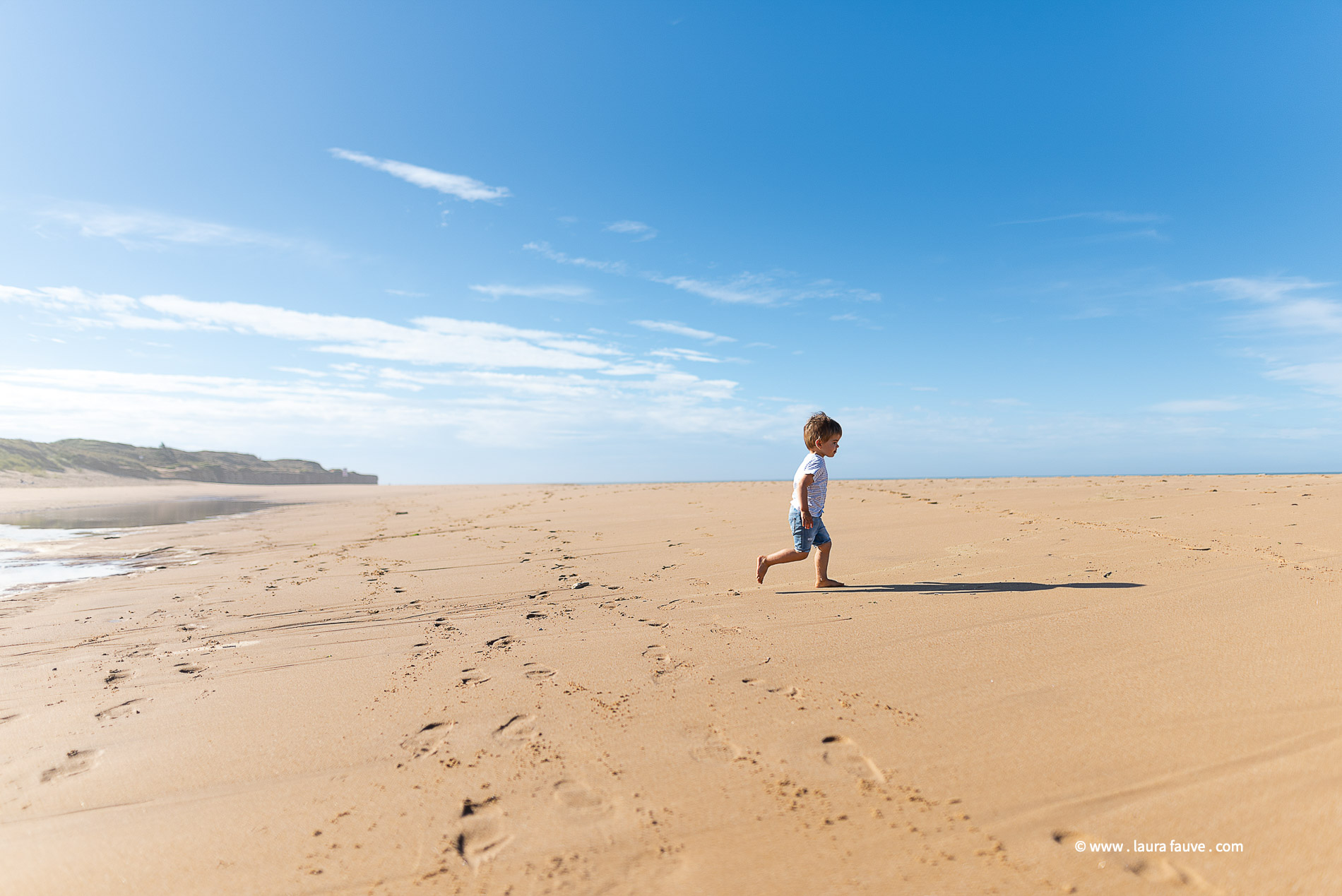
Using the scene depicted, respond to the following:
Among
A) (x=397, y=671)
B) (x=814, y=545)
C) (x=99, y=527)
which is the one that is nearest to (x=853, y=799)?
(x=397, y=671)

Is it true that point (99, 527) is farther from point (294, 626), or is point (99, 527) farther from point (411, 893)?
point (411, 893)

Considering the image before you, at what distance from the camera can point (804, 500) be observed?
5.23m

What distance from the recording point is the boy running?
5207mm

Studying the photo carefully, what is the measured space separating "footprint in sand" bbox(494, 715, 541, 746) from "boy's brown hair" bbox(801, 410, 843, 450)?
12.2ft

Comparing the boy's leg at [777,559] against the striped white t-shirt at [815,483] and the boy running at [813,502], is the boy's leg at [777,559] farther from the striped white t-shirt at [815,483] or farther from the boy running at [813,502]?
the striped white t-shirt at [815,483]

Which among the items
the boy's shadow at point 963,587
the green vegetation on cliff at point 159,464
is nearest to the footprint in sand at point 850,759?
the boy's shadow at point 963,587

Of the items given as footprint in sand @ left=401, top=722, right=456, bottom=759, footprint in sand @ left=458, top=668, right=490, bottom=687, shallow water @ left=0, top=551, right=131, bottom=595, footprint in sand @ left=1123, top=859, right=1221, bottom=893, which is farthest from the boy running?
shallow water @ left=0, top=551, right=131, bottom=595

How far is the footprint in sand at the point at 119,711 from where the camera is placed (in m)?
2.92

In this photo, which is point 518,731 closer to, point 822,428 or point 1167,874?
point 1167,874

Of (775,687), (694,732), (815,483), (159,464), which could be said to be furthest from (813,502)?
(159,464)

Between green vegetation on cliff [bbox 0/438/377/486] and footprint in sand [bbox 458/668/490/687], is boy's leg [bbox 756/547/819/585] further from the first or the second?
green vegetation on cliff [bbox 0/438/377/486]

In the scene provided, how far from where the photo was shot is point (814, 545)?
211 inches

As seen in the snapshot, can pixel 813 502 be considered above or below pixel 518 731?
above

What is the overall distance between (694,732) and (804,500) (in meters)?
3.04
